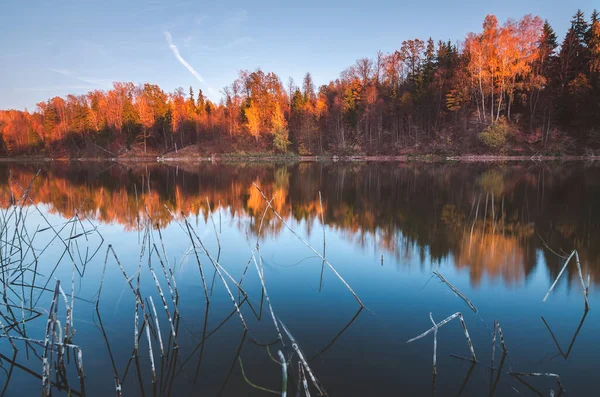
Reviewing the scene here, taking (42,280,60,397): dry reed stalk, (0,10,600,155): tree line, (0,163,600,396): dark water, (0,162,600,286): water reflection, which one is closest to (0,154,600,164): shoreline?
(0,10,600,155): tree line

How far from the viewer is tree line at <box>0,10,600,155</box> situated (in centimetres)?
4275

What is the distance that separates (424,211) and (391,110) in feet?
151

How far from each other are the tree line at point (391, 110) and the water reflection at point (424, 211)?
22423 mm

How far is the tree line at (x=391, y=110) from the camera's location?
42.8 meters

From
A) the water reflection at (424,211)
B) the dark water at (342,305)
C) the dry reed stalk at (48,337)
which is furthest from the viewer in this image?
the water reflection at (424,211)

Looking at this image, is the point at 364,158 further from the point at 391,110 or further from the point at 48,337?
the point at 48,337

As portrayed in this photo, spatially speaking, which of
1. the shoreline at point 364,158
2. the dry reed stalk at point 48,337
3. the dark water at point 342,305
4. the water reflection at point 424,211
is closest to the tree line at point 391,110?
the shoreline at point 364,158

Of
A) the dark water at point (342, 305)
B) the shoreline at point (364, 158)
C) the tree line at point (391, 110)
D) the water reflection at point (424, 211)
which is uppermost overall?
the tree line at point (391, 110)

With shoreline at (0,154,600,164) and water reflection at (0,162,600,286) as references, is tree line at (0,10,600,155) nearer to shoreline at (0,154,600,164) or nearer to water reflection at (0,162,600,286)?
shoreline at (0,154,600,164)

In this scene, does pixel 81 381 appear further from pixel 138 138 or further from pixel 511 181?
pixel 138 138

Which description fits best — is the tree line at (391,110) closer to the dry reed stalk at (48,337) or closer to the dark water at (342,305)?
the dark water at (342,305)

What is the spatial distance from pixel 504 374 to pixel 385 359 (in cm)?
149

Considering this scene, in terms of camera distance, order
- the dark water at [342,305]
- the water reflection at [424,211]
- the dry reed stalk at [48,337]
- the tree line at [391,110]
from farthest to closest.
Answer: the tree line at [391,110] → the water reflection at [424,211] → the dark water at [342,305] → the dry reed stalk at [48,337]

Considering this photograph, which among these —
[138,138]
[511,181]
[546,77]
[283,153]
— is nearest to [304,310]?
[511,181]
